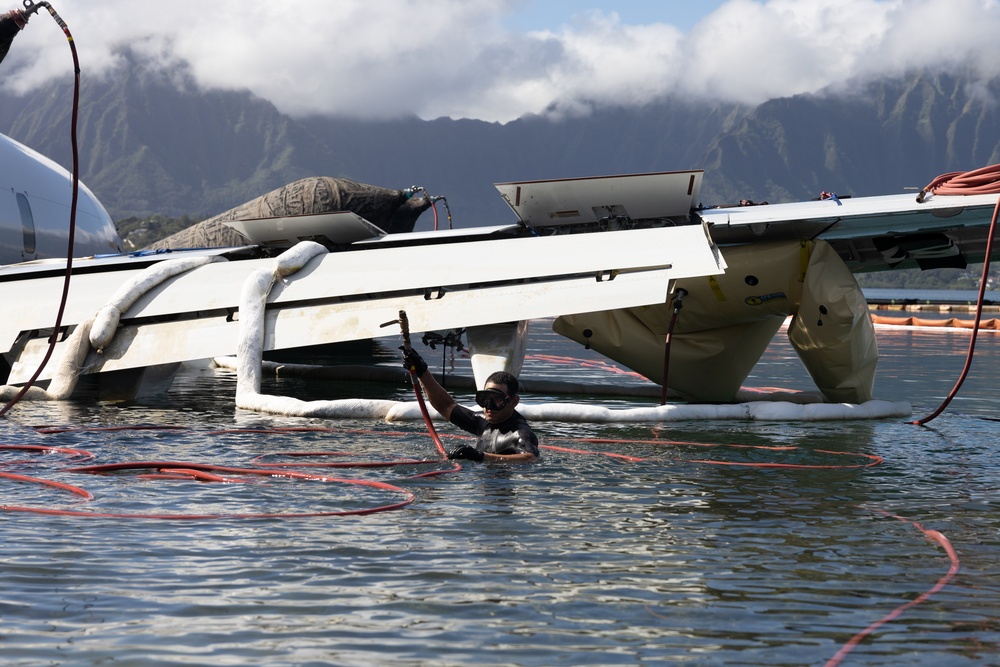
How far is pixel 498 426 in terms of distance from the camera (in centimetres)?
1152

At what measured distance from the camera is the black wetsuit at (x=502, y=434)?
11.2m

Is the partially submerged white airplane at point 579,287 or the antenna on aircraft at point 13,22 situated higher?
the antenna on aircraft at point 13,22

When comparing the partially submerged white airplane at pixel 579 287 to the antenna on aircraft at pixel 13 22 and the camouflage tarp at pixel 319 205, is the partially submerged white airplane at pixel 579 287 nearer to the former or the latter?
the antenna on aircraft at pixel 13 22

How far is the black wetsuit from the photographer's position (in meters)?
11.2

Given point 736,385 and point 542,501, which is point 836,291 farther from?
point 542,501

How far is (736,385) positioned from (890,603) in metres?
11.6

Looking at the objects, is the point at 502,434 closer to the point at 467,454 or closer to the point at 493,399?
the point at 493,399

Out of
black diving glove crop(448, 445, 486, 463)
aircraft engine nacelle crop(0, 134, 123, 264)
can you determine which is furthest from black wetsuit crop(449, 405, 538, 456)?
aircraft engine nacelle crop(0, 134, 123, 264)

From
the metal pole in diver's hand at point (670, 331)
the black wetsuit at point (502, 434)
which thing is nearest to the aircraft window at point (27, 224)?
the metal pole in diver's hand at point (670, 331)

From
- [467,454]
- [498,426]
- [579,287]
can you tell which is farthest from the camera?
[579,287]

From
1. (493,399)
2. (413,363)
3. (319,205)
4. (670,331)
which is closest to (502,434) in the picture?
(493,399)

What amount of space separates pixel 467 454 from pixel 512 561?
3.88 meters

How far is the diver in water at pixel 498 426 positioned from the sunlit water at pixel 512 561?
14.3 inches

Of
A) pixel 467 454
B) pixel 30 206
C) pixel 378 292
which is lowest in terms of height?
pixel 467 454
